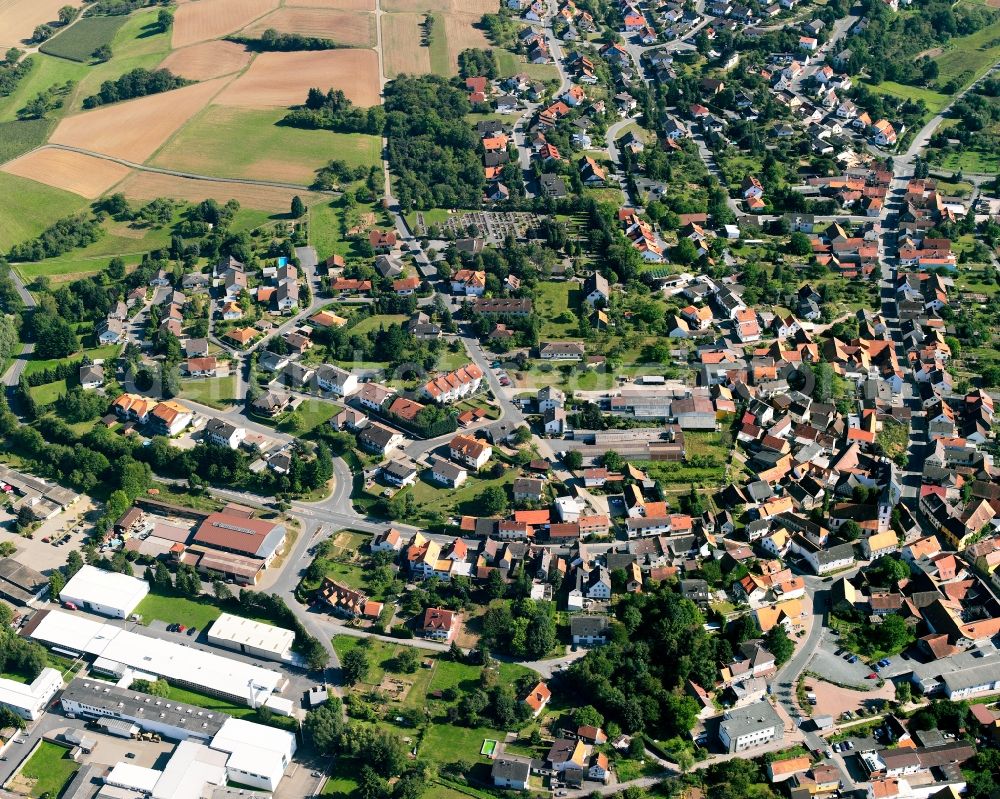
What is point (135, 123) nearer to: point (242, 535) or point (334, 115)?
point (334, 115)

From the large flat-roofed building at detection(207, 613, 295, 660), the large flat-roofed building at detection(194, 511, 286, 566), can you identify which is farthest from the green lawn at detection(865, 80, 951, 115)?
the large flat-roofed building at detection(207, 613, 295, 660)

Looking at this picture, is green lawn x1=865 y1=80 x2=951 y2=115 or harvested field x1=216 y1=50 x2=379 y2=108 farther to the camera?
harvested field x1=216 y1=50 x2=379 y2=108

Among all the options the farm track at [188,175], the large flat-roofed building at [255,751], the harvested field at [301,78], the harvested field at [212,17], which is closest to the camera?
the large flat-roofed building at [255,751]

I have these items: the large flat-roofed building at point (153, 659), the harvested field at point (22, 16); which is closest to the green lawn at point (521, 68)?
the harvested field at point (22, 16)

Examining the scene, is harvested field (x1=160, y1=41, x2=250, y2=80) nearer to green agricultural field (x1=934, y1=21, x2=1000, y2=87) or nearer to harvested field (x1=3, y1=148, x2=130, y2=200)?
harvested field (x1=3, y1=148, x2=130, y2=200)

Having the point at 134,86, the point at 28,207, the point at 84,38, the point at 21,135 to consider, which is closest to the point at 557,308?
Answer: the point at 28,207

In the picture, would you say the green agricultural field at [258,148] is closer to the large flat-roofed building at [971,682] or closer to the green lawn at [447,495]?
the green lawn at [447,495]

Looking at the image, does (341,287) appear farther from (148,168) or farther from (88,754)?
(88,754)
